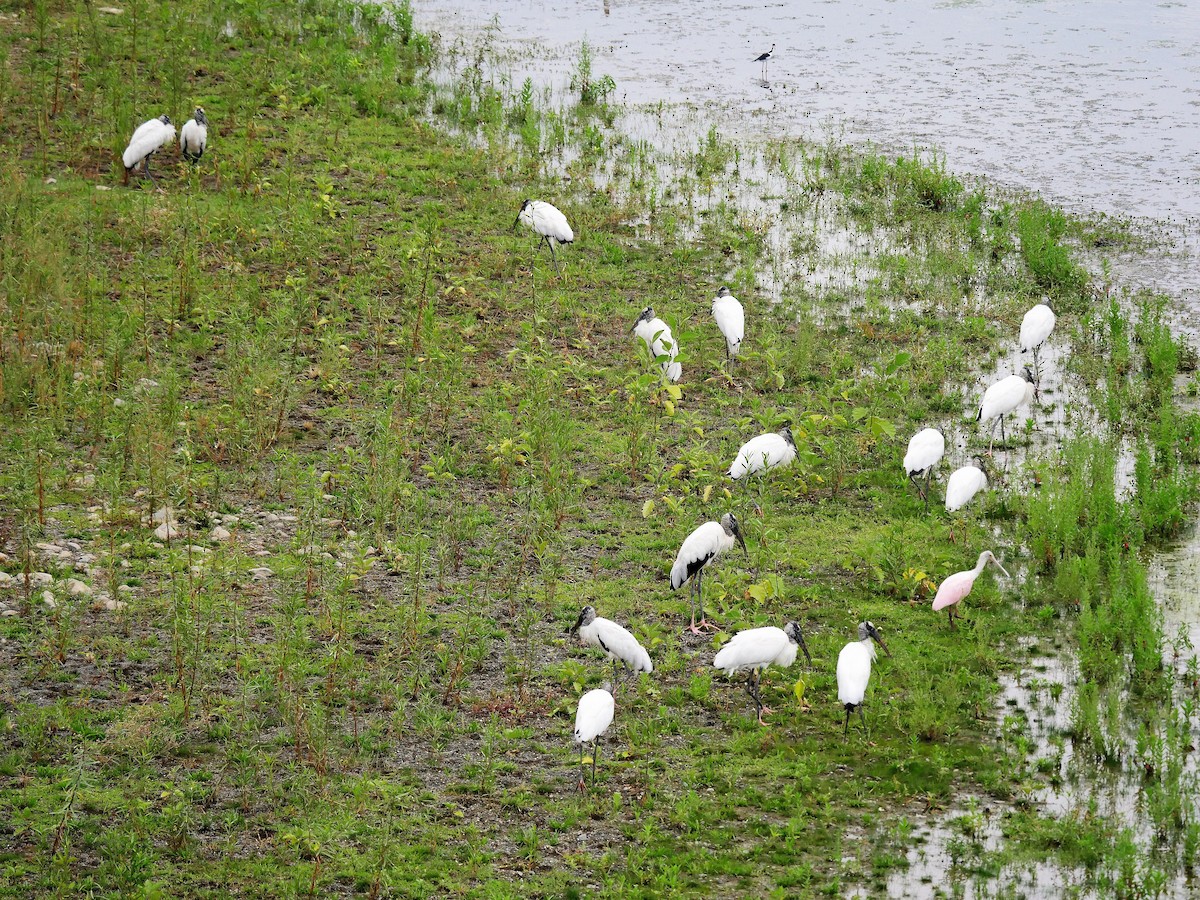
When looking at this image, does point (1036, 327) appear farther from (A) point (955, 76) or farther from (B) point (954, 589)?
(A) point (955, 76)

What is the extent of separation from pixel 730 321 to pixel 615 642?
4787 millimetres

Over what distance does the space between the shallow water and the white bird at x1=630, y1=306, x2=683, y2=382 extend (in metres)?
5.07

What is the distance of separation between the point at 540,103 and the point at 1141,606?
11827 millimetres

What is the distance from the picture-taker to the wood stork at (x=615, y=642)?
26.1ft

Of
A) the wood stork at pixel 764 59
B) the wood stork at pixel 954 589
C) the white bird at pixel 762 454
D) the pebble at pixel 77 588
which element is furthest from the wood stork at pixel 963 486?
the wood stork at pixel 764 59

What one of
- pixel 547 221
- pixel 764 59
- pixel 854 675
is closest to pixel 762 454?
pixel 854 675

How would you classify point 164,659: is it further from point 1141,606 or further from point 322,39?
point 322,39

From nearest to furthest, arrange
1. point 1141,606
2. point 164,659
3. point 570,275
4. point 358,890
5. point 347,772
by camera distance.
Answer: point 358,890
point 347,772
point 164,659
point 1141,606
point 570,275

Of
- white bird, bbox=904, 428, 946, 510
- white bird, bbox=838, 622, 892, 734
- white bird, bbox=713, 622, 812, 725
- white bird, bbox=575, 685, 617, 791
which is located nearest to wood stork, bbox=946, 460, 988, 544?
white bird, bbox=904, 428, 946, 510

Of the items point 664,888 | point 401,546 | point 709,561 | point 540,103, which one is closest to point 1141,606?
point 709,561

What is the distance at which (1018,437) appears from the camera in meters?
11.4

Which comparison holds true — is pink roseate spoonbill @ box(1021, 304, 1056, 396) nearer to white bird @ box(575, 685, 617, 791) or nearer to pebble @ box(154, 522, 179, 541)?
white bird @ box(575, 685, 617, 791)

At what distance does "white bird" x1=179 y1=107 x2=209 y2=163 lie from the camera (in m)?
14.3

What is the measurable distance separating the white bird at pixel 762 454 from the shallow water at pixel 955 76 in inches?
200
